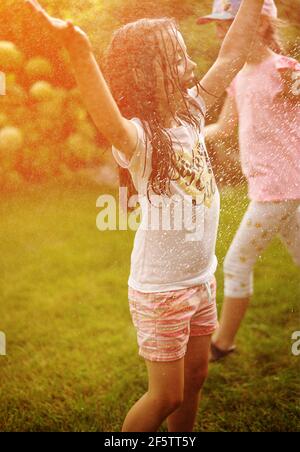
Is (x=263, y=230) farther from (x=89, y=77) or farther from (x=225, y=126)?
(x=89, y=77)

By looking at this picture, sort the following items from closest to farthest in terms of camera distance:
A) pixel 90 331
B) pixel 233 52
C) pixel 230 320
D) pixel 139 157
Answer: pixel 139 157 < pixel 233 52 < pixel 230 320 < pixel 90 331

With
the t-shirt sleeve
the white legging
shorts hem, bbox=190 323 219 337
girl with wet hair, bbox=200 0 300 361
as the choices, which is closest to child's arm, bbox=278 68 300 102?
girl with wet hair, bbox=200 0 300 361

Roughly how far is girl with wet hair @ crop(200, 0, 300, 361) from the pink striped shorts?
0.24 m

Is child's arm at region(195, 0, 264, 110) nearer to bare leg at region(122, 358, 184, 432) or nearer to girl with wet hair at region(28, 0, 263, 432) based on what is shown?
girl with wet hair at region(28, 0, 263, 432)

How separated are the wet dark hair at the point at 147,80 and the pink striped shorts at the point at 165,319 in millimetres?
162

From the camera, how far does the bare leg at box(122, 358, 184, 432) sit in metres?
0.94

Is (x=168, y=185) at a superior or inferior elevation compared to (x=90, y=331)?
superior

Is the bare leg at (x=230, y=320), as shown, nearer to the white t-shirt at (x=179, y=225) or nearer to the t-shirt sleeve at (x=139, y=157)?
the white t-shirt at (x=179, y=225)

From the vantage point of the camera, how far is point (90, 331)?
4.79 feet

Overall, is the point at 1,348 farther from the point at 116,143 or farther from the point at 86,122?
the point at 116,143

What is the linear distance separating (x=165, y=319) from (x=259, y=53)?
48 cm

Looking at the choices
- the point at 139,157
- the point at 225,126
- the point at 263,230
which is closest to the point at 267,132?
the point at 225,126

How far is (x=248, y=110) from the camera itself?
1.07 m

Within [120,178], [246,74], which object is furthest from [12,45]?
[246,74]
